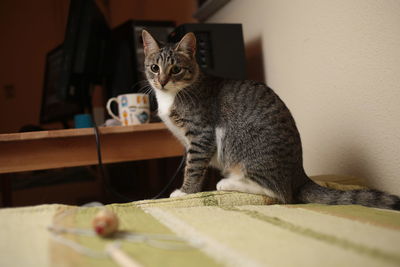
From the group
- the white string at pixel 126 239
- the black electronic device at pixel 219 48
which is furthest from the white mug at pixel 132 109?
the white string at pixel 126 239

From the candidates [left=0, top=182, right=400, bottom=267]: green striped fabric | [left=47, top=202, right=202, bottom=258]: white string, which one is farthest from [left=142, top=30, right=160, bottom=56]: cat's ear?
[left=47, top=202, right=202, bottom=258]: white string

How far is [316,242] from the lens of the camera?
50cm

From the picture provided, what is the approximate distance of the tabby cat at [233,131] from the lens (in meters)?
0.94

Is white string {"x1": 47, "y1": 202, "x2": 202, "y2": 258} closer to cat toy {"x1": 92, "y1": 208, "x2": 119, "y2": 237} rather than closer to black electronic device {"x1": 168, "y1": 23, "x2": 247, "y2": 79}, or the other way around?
cat toy {"x1": 92, "y1": 208, "x2": 119, "y2": 237}

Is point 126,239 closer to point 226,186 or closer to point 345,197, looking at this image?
point 226,186

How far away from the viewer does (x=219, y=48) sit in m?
1.46

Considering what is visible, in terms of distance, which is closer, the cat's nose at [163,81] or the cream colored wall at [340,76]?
the cream colored wall at [340,76]

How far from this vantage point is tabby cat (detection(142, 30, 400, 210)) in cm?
94

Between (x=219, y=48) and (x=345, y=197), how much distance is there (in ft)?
2.92

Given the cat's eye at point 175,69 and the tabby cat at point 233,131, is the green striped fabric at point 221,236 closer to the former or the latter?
the tabby cat at point 233,131

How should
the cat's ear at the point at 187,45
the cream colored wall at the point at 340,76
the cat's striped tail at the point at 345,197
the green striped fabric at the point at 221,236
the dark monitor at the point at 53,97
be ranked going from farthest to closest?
the dark monitor at the point at 53,97, the cat's ear at the point at 187,45, the cream colored wall at the point at 340,76, the cat's striped tail at the point at 345,197, the green striped fabric at the point at 221,236

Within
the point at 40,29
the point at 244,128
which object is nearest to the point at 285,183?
the point at 244,128

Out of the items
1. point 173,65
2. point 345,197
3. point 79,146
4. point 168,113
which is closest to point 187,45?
point 173,65

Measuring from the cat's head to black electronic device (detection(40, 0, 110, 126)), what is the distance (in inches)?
16.4
